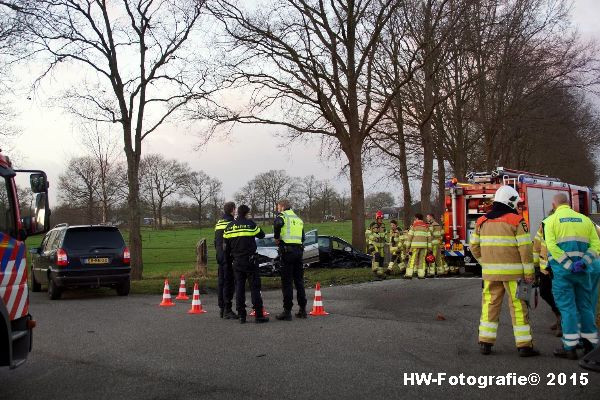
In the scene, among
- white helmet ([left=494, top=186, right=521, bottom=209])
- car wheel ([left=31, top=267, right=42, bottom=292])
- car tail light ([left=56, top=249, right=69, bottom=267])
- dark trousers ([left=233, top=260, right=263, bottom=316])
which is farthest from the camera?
car wheel ([left=31, top=267, right=42, bottom=292])

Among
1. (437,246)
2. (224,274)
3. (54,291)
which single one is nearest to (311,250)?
(437,246)

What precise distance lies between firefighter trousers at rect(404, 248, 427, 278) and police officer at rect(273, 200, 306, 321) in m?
7.25

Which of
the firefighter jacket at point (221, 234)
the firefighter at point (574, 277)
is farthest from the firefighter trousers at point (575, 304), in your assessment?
the firefighter jacket at point (221, 234)

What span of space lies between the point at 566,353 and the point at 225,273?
18.6 ft

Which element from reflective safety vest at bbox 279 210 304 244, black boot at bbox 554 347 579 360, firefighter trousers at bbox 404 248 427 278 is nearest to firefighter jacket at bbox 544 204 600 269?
black boot at bbox 554 347 579 360

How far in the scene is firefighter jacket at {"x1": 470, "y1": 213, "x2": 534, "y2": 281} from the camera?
6.85 m

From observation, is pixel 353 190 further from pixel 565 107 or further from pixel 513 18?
pixel 565 107

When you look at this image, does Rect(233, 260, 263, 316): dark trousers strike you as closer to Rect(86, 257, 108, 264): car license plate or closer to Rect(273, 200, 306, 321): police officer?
Rect(273, 200, 306, 321): police officer

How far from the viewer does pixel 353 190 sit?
23.2 m

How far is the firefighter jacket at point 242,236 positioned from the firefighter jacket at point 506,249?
3901mm

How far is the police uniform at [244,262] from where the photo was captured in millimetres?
9703

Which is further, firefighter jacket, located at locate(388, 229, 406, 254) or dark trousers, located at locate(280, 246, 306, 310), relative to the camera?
firefighter jacket, located at locate(388, 229, 406, 254)

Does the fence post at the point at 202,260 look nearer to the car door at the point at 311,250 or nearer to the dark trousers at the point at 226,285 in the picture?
the car door at the point at 311,250

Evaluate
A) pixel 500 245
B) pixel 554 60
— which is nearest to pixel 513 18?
pixel 554 60
